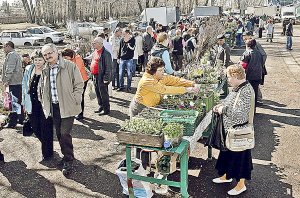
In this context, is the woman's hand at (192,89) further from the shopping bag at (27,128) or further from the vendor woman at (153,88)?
the shopping bag at (27,128)

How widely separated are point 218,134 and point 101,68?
3651 mm

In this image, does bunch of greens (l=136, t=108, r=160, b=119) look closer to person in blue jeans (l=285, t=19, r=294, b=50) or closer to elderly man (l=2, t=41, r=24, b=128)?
elderly man (l=2, t=41, r=24, b=128)

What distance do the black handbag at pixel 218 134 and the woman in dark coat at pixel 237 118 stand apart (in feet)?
0.30

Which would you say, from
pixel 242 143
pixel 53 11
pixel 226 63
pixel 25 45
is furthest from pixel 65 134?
pixel 53 11

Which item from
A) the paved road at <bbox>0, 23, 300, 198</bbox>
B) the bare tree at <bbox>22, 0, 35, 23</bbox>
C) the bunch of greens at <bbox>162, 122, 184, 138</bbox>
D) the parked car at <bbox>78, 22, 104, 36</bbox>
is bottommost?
the paved road at <bbox>0, 23, 300, 198</bbox>

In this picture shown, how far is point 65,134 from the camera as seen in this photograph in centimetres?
504

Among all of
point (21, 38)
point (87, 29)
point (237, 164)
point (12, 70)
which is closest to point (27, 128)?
point (12, 70)

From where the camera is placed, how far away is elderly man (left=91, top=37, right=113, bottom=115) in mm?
7383

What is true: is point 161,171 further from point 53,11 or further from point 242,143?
point 53,11

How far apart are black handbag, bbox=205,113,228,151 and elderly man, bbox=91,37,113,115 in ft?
11.2

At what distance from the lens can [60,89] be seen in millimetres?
4859

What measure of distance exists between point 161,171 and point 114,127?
3.12 m

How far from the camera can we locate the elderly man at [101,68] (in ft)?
24.2

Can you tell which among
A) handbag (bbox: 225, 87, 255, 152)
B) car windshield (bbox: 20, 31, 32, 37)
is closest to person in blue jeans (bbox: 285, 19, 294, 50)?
handbag (bbox: 225, 87, 255, 152)
